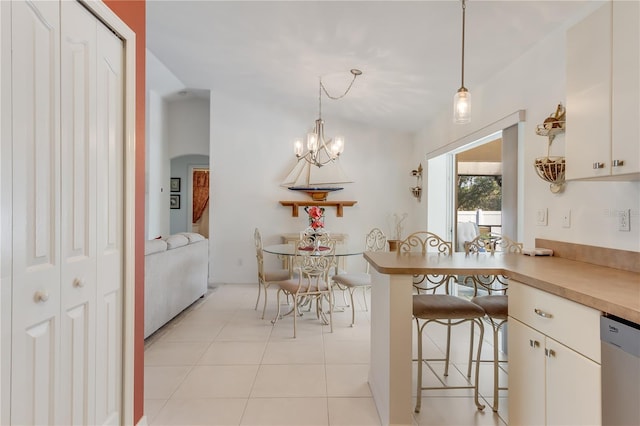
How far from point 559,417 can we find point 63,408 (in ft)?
6.49

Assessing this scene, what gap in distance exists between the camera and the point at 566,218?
2.19m

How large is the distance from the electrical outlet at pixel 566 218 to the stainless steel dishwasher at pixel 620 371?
1.25 meters

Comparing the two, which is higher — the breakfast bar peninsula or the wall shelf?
the wall shelf

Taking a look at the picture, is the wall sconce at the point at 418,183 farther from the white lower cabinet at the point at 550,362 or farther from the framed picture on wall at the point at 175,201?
the framed picture on wall at the point at 175,201

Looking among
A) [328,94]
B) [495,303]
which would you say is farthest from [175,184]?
[495,303]

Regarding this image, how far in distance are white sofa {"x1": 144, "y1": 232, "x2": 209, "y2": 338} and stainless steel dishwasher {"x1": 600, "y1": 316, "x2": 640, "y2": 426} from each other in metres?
3.10

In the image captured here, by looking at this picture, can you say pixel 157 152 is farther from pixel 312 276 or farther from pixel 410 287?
pixel 410 287

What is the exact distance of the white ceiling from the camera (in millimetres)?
2371

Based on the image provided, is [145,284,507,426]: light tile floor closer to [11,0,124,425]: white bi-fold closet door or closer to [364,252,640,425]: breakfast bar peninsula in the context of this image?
[364,252,640,425]: breakfast bar peninsula

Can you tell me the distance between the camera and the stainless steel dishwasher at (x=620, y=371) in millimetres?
1034

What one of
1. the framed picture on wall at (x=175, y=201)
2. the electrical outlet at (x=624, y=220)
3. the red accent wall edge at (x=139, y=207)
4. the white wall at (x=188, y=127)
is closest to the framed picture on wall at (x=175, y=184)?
the framed picture on wall at (x=175, y=201)

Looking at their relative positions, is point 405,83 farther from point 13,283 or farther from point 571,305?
point 13,283

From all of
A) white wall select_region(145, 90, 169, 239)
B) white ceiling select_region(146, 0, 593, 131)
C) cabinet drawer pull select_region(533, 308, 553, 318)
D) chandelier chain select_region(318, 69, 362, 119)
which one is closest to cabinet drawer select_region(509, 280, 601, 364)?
cabinet drawer pull select_region(533, 308, 553, 318)

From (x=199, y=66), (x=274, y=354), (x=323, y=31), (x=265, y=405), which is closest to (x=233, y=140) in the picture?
(x=199, y=66)
